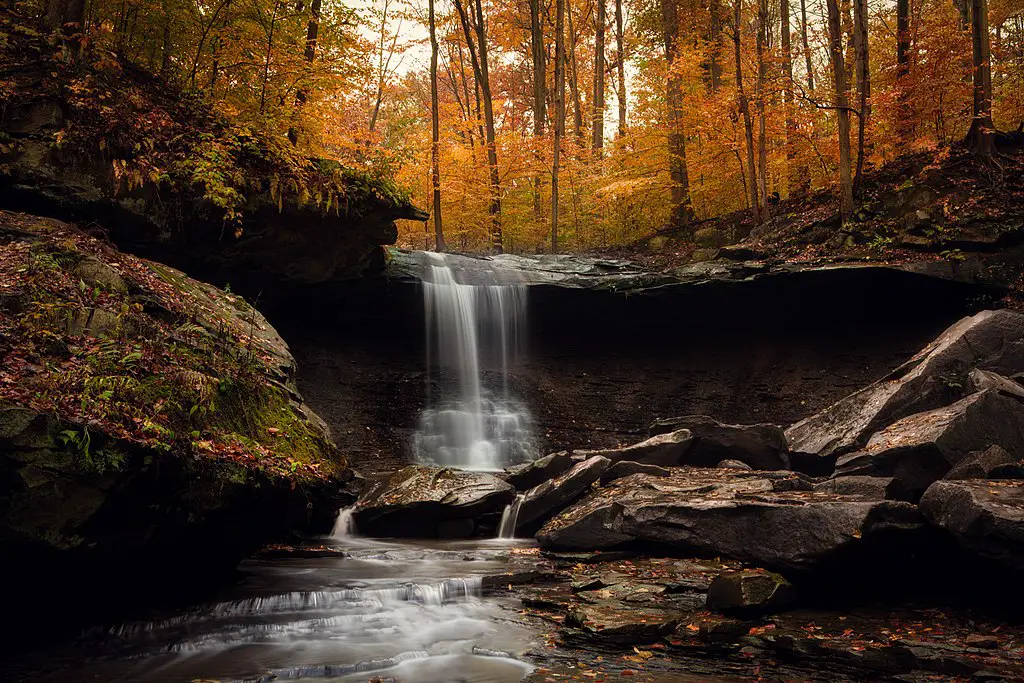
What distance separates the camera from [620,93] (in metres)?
26.8

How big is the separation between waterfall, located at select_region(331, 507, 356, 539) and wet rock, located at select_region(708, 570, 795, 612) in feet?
18.1

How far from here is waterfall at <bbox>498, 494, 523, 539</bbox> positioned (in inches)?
364

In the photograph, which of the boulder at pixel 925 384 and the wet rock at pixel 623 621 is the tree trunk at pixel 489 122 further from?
the wet rock at pixel 623 621

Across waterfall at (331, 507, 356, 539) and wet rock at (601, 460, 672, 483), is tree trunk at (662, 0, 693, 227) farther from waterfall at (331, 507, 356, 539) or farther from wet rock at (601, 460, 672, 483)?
waterfall at (331, 507, 356, 539)

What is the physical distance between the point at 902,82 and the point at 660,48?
1068 cm

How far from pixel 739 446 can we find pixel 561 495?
3.08 meters

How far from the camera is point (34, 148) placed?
28.5ft

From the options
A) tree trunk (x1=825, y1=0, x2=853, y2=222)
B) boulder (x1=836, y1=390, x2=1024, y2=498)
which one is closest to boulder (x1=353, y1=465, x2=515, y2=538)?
boulder (x1=836, y1=390, x2=1024, y2=498)

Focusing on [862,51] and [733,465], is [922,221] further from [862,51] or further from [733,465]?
[733,465]

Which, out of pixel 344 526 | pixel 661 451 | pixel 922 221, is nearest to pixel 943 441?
pixel 661 451

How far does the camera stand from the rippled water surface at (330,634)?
4746 mm

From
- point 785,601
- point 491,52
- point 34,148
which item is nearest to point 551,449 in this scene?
point 785,601

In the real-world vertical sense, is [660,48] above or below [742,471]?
above

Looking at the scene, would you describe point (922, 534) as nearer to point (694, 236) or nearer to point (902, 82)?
point (902, 82)
